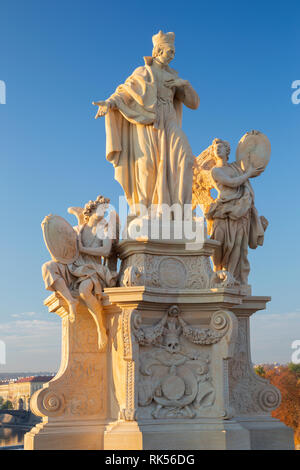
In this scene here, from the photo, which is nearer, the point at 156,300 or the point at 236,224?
the point at 156,300

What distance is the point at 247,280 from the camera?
11.0 m

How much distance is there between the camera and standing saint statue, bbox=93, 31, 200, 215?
1025cm

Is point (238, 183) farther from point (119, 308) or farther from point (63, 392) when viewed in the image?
point (63, 392)

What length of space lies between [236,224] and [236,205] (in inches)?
13.4

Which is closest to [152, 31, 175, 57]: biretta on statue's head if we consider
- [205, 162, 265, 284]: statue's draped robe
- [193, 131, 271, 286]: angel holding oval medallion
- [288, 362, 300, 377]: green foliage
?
[193, 131, 271, 286]: angel holding oval medallion

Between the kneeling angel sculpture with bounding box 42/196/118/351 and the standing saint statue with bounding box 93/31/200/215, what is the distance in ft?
2.23

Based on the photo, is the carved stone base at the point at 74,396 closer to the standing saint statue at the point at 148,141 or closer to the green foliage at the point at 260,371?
the standing saint statue at the point at 148,141

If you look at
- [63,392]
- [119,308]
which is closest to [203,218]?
[119,308]

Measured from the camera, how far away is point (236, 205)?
10703mm

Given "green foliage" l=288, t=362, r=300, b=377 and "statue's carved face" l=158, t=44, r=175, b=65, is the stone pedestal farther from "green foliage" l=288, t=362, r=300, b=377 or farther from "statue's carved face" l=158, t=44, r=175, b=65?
"green foliage" l=288, t=362, r=300, b=377

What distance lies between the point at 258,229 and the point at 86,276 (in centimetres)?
329

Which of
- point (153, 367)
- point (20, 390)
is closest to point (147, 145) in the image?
point (153, 367)

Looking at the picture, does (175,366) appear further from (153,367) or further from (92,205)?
(92,205)

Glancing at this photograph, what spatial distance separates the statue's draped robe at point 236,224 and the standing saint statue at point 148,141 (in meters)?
0.76
